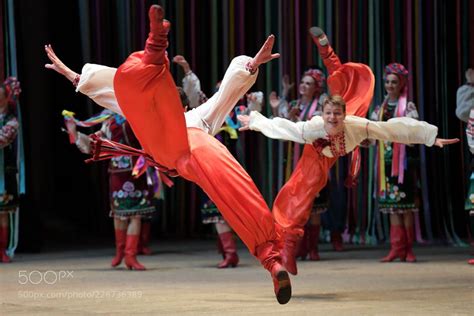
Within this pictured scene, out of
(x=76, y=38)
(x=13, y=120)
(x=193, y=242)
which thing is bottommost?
(x=193, y=242)

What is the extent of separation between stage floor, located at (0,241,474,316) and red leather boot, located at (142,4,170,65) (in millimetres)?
1180

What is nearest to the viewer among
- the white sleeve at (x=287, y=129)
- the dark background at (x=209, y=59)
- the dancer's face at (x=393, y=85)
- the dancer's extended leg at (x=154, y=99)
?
the dancer's extended leg at (x=154, y=99)

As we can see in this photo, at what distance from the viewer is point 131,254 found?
256 inches

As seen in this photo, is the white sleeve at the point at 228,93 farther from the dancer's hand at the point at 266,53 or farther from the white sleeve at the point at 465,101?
the white sleeve at the point at 465,101

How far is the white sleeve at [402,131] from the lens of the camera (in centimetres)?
543

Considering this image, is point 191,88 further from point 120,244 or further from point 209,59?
point 209,59

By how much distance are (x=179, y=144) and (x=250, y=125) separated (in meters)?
1.38

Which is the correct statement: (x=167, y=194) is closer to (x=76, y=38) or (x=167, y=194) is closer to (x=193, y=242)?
(x=193, y=242)

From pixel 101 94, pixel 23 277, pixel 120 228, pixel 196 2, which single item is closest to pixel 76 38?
pixel 196 2

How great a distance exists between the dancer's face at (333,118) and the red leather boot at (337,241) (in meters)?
2.36

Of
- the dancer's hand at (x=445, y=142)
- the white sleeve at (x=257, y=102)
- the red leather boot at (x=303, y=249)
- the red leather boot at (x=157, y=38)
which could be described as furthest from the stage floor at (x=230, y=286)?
the red leather boot at (x=157, y=38)

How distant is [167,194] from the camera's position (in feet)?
29.0

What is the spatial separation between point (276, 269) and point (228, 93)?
86cm

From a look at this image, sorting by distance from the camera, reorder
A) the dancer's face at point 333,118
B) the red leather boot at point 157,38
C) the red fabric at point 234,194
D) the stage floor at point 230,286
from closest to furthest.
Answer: the red leather boot at point 157,38
the red fabric at point 234,194
the stage floor at point 230,286
the dancer's face at point 333,118
